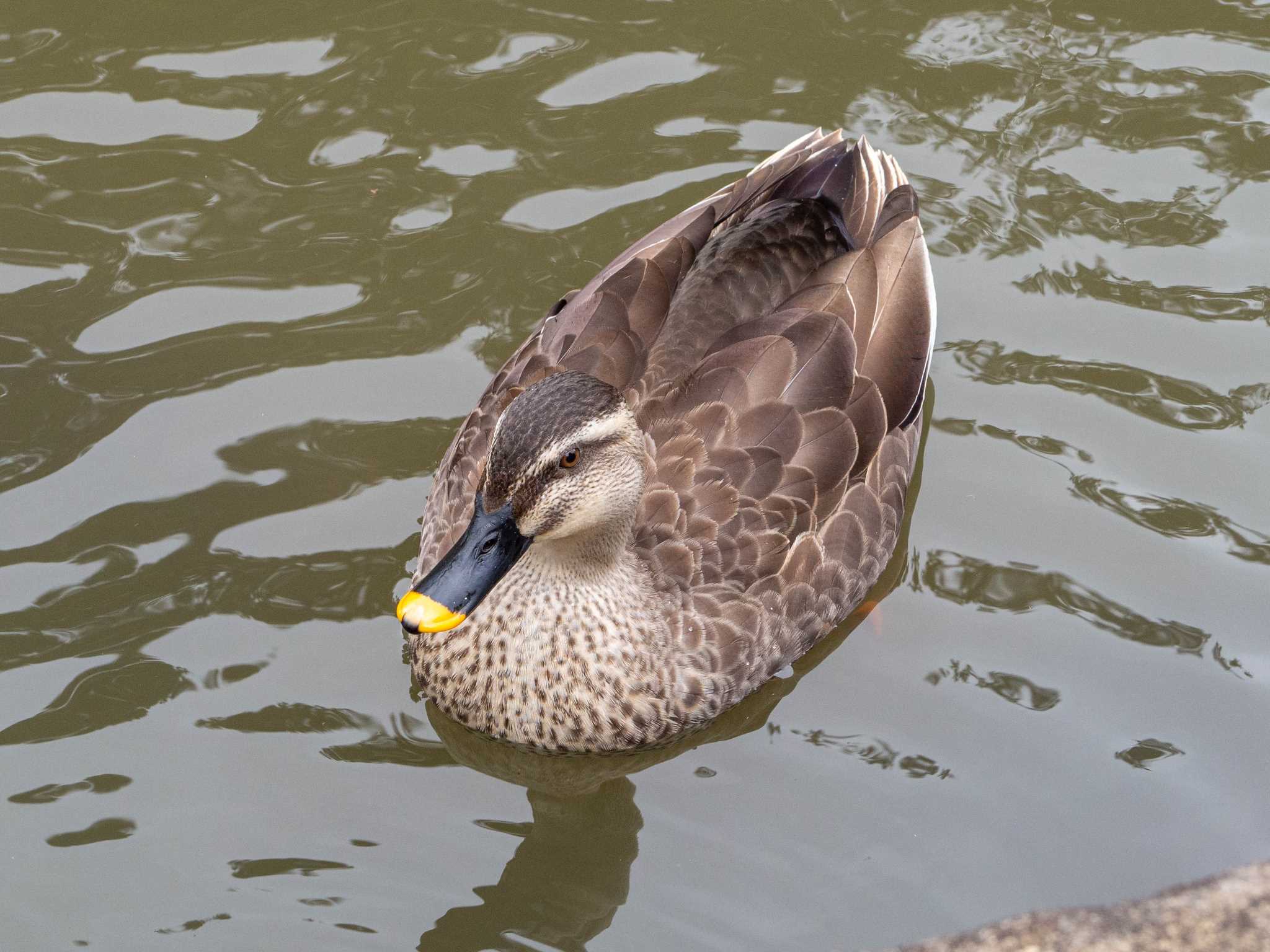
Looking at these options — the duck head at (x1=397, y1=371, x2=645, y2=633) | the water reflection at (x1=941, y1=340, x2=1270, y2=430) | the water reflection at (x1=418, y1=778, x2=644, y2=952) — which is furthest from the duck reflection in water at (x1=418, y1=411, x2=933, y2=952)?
the water reflection at (x1=941, y1=340, x2=1270, y2=430)

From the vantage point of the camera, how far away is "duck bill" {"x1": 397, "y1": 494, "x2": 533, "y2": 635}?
17.4 ft

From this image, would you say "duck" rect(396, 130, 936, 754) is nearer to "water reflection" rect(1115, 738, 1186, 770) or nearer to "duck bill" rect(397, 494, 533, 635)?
"duck bill" rect(397, 494, 533, 635)

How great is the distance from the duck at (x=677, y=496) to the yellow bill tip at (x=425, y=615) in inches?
7.9

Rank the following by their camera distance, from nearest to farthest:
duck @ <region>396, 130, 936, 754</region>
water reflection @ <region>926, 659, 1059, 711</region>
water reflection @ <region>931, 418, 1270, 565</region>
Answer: duck @ <region>396, 130, 936, 754</region>
water reflection @ <region>926, 659, 1059, 711</region>
water reflection @ <region>931, 418, 1270, 565</region>

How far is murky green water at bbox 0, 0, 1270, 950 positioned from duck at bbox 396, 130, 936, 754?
0.25 metres

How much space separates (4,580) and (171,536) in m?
0.66

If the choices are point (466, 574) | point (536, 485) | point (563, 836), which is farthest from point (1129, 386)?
point (466, 574)

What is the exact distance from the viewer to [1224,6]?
30.2 ft

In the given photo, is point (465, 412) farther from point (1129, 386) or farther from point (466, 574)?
point (1129, 386)

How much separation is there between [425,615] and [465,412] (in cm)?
217

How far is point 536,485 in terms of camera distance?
18.0 feet

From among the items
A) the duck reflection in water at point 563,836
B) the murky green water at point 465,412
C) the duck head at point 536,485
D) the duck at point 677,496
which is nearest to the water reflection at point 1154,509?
the murky green water at point 465,412

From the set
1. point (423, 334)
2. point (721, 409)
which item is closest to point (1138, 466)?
point (721, 409)

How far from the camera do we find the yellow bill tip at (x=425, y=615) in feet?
17.3
